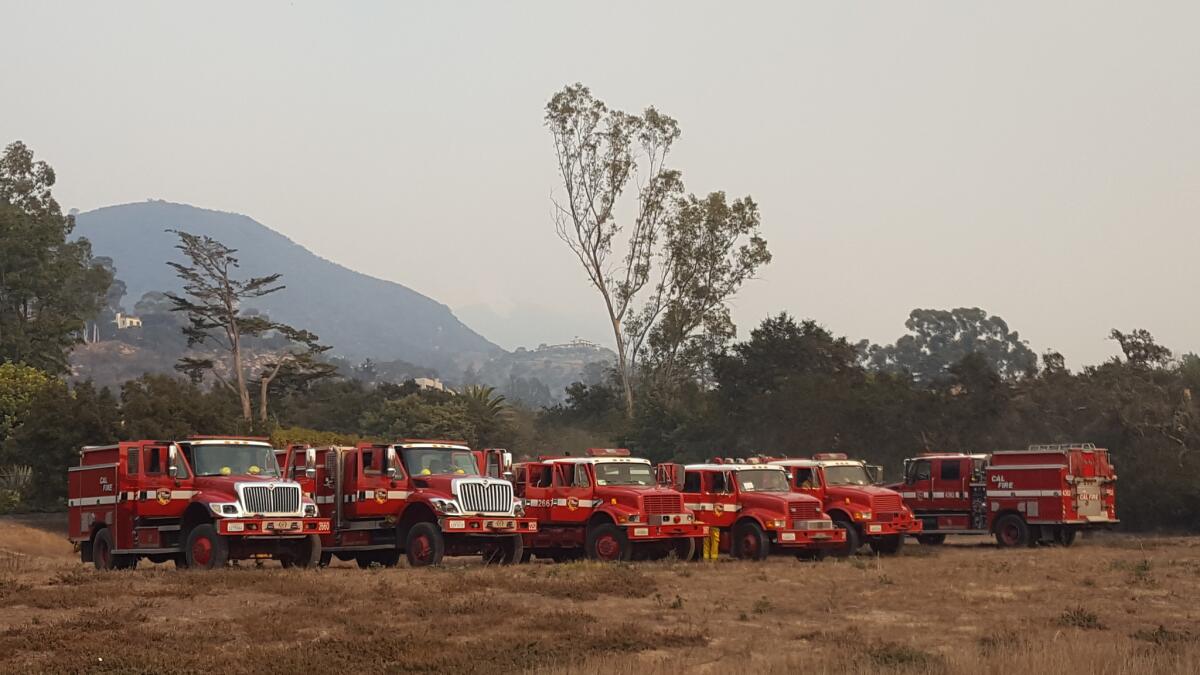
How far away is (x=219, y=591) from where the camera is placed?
69.6 ft

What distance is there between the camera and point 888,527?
32.0 metres

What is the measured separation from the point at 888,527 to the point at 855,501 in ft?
3.14

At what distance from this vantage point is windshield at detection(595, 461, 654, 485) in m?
29.6

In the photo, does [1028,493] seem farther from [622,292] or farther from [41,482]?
[622,292]

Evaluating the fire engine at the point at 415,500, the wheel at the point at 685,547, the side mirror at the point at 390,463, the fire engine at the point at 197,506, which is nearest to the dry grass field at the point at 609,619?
the fire engine at the point at 197,506

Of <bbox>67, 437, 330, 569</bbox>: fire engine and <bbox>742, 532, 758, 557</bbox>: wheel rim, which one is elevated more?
<bbox>67, 437, 330, 569</bbox>: fire engine

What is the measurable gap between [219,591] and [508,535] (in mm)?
7639

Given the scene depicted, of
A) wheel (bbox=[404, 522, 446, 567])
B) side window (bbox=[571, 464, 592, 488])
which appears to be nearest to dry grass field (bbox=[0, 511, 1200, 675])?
wheel (bbox=[404, 522, 446, 567])

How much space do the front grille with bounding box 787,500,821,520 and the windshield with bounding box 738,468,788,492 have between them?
1072 millimetres

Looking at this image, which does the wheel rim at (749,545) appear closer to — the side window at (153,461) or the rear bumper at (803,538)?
the rear bumper at (803,538)

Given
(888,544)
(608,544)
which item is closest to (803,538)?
(888,544)

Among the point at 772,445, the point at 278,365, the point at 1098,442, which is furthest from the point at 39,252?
the point at 1098,442

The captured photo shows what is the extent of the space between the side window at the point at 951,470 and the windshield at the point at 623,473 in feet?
34.4

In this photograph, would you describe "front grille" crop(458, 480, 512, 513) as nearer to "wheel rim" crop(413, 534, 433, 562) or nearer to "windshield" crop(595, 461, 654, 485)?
"wheel rim" crop(413, 534, 433, 562)
